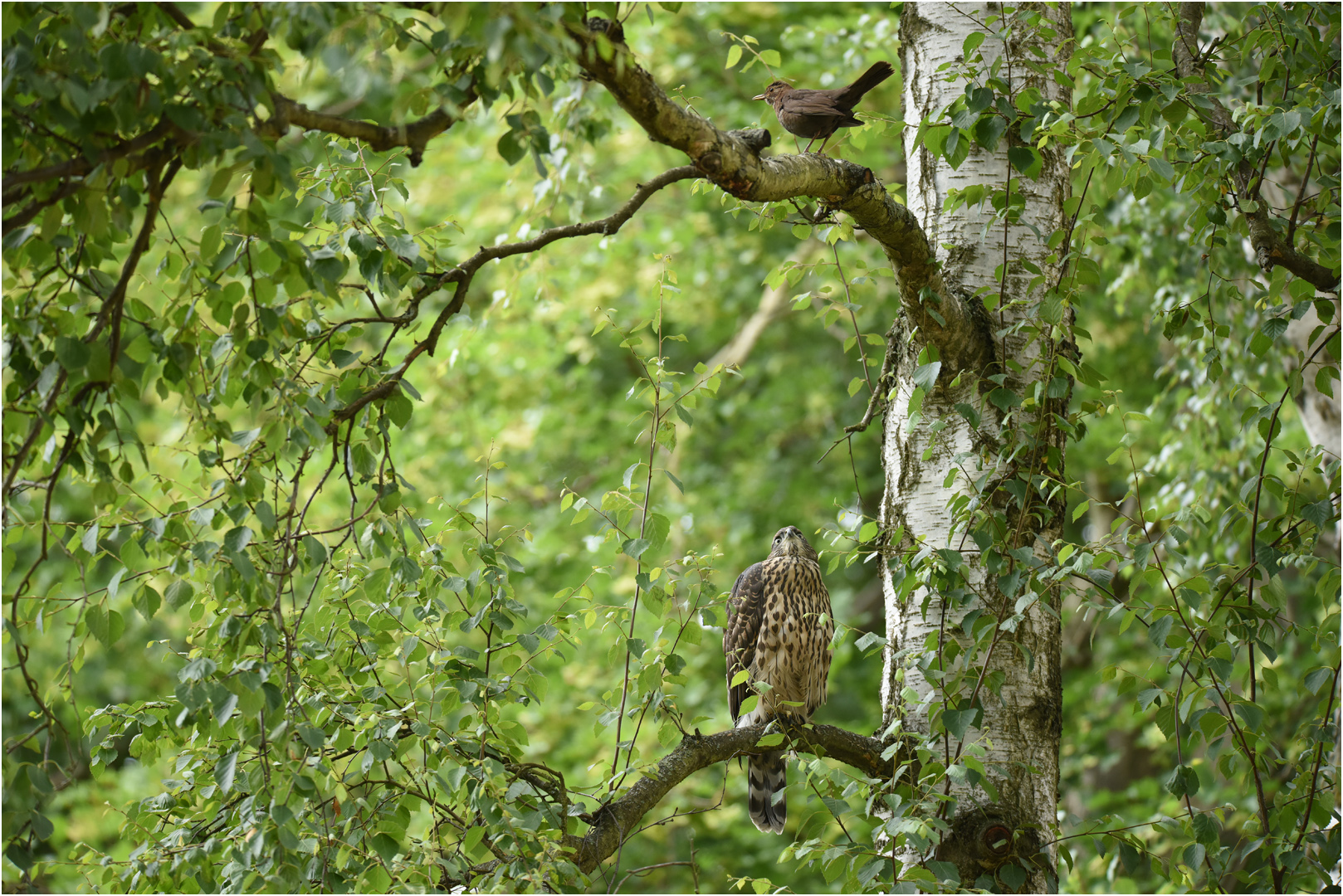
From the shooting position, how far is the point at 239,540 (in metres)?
1.73

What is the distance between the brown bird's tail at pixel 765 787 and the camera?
13.3 feet

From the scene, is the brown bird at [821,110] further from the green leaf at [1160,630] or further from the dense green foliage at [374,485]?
the green leaf at [1160,630]

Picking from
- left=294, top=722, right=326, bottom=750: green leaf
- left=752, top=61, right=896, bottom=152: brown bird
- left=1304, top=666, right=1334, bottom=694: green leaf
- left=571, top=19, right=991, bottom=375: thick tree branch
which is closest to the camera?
left=294, top=722, right=326, bottom=750: green leaf

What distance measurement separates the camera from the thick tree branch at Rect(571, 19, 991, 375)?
1.95m

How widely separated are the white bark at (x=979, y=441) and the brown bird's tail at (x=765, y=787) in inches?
52.8

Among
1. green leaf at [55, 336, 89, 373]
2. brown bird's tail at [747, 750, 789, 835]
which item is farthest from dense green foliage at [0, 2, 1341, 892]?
brown bird's tail at [747, 750, 789, 835]

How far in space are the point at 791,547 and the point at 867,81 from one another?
6.57 ft

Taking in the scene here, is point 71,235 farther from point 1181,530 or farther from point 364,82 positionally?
point 1181,530

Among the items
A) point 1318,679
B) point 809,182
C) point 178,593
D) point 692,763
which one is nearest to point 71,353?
point 178,593

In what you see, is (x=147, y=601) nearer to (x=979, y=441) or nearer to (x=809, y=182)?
(x=809, y=182)

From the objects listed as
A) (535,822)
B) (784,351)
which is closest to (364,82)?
(535,822)

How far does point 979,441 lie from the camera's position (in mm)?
2668

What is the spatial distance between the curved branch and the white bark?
0.44 feet

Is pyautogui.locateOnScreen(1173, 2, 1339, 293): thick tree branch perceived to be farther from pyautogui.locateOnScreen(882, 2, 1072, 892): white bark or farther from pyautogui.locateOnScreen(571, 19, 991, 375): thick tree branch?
pyautogui.locateOnScreen(571, 19, 991, 375): thick tree branch
